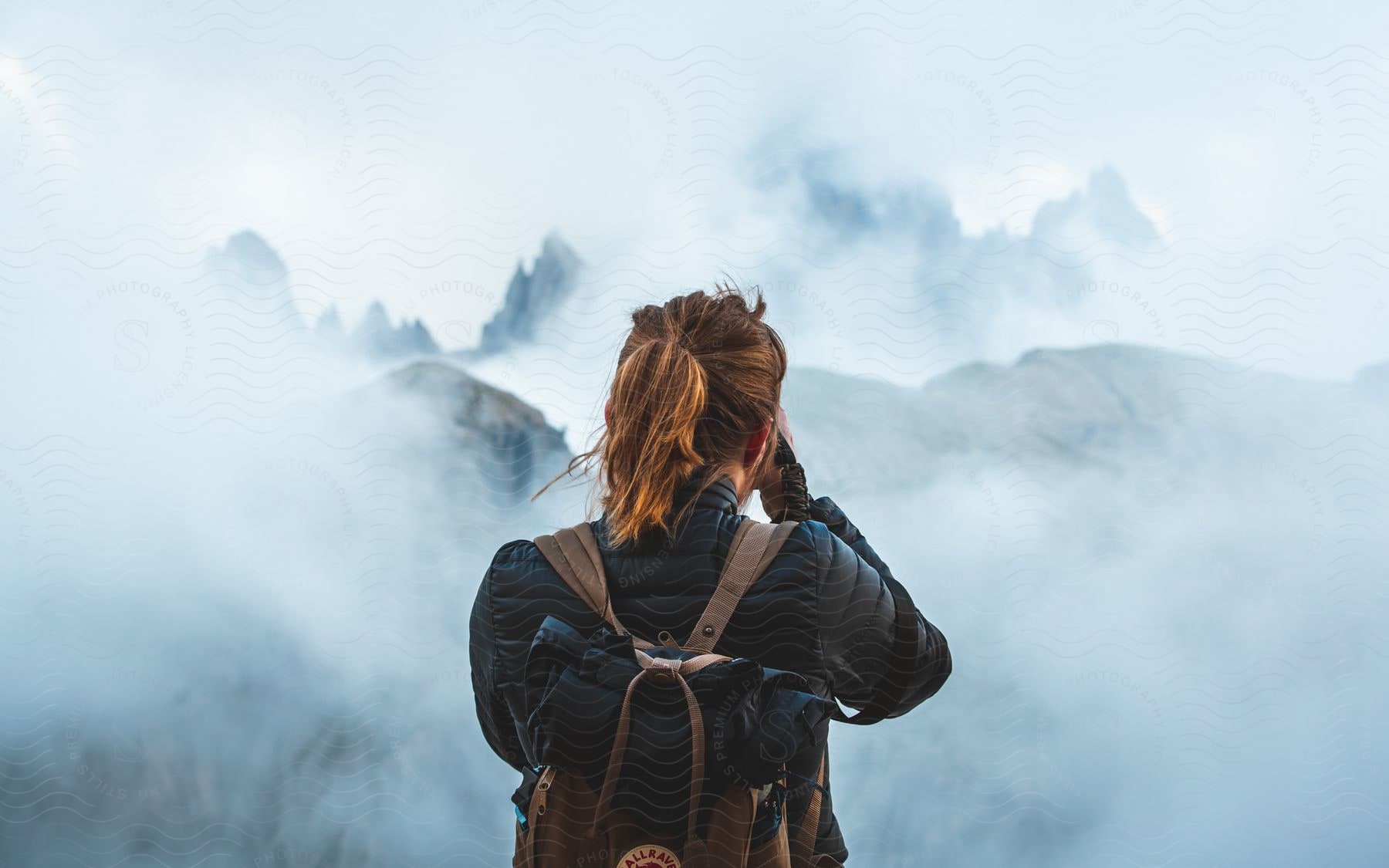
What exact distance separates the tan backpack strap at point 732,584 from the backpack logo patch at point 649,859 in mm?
155

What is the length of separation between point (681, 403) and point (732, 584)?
0.15 meters

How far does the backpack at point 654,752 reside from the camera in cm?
80

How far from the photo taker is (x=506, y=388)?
1940 mm

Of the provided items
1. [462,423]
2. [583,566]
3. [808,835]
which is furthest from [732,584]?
[462,423]

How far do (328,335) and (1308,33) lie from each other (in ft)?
6.13

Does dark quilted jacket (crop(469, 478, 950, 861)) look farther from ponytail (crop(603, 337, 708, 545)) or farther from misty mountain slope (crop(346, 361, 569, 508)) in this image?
misty mountain slope (crop(346, 361, 569, 508))

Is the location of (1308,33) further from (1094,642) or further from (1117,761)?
(1117,761)

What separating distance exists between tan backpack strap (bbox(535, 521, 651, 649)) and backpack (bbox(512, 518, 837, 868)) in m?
0.03

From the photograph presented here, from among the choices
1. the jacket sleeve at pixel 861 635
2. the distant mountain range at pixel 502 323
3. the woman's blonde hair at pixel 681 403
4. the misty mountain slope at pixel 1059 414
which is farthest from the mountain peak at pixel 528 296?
the jacket sleeve at pixel 861 635

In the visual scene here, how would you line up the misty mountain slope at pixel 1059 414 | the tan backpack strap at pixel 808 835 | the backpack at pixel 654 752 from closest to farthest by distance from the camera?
the backpack at pixel 654 752 → the tan backpack strap at pixel 808 835 → the misty mountain slope at pixel 1059 414

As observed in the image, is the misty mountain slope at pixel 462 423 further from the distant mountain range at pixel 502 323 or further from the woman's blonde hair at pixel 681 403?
the woman's blonde hair at pixel 681 403

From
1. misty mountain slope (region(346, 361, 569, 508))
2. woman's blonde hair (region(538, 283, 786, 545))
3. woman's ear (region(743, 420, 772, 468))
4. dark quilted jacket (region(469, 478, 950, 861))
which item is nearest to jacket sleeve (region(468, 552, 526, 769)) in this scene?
dark quilted jacket (region(469, 478, 950, 861))

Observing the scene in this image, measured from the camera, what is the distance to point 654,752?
2.64ft

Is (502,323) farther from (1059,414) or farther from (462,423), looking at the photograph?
(1059,414)
